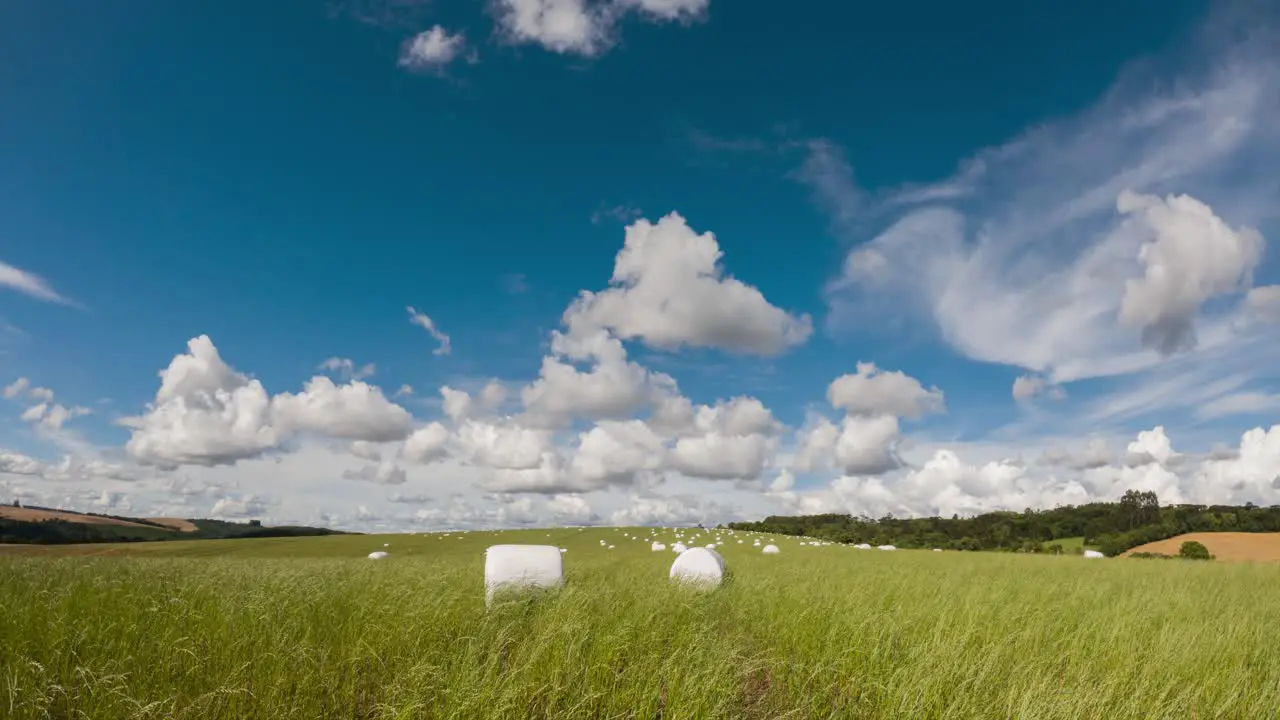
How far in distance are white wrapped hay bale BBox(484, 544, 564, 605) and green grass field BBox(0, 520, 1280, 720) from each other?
1873 mm

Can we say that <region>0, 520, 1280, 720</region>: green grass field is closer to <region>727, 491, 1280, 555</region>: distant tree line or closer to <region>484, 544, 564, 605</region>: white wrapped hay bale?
<region>484, 544, 564, 605</region>: white wrapped hay bale

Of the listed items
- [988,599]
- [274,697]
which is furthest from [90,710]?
[988,599]

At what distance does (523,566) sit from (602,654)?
7.33 metres

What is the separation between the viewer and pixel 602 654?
21.9 feet

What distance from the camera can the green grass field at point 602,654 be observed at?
219 inches

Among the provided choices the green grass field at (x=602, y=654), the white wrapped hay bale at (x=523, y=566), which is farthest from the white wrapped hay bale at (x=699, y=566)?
the green grass field at (x=602, y=654)

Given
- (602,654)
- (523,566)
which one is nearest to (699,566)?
(523,566)

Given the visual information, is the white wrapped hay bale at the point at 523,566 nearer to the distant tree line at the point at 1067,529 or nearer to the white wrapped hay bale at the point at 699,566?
the white wrapped hay bale at the point at 699,566

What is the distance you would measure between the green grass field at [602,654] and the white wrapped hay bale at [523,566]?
6.15 feet

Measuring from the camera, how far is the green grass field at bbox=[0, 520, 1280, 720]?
5.57 metres

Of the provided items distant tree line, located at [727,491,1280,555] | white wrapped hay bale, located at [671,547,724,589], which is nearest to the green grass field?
white wrapped hay bale, located at [671,547,724,589]

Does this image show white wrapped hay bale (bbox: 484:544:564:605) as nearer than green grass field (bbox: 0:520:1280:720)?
No

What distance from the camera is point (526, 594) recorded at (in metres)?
10.5

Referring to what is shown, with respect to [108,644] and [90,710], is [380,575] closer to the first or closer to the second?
[108,644]
